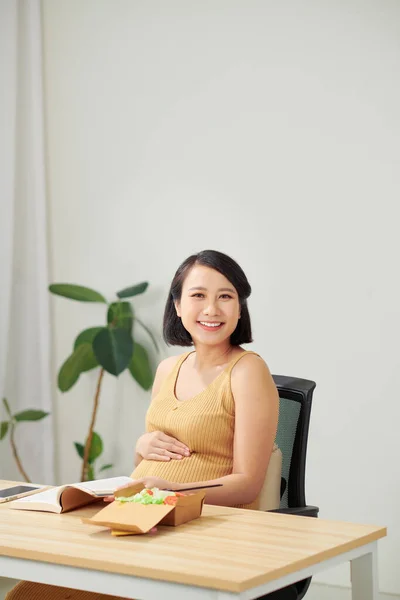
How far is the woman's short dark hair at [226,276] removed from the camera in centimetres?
238

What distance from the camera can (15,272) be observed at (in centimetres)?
461

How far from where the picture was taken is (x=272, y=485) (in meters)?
2.30

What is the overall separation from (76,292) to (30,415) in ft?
2.15

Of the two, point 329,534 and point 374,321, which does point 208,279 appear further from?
point 374,321

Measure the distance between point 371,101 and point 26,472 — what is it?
2.54m

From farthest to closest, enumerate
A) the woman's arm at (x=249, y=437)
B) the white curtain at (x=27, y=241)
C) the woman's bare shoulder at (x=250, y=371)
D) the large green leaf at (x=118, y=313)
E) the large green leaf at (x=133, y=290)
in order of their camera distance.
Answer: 1. the white curtain at (x=27, y=241)
2. the large green leaf at (x=118, y=313)
3. the large green leaf at (x=133, y=290)
4. the woman's bare shoulder at (x=250, y=371)
5. the woman's arm at (x=249, y=437)

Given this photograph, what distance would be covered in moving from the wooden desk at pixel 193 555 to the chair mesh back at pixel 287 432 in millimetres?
543

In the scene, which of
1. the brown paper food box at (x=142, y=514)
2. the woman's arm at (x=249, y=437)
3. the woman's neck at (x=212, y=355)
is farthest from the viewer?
the woman's neck at (x=212, y=355)

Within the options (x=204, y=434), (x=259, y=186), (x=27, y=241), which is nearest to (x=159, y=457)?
(x=204, y=434)

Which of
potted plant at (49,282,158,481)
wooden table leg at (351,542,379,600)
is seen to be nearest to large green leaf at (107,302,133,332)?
potted plant at (49,282,158,481)

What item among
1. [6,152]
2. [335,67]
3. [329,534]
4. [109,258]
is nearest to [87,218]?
[109,258]

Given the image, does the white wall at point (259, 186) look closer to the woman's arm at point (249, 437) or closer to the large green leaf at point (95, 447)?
the large green leaf at point (95, 447)

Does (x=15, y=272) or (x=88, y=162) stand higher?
(x=88, y=162)

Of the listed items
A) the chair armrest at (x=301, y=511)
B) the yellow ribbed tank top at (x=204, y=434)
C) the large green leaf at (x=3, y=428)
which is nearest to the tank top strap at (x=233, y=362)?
the yellow ribbed tank top at (x=204, y=434)
